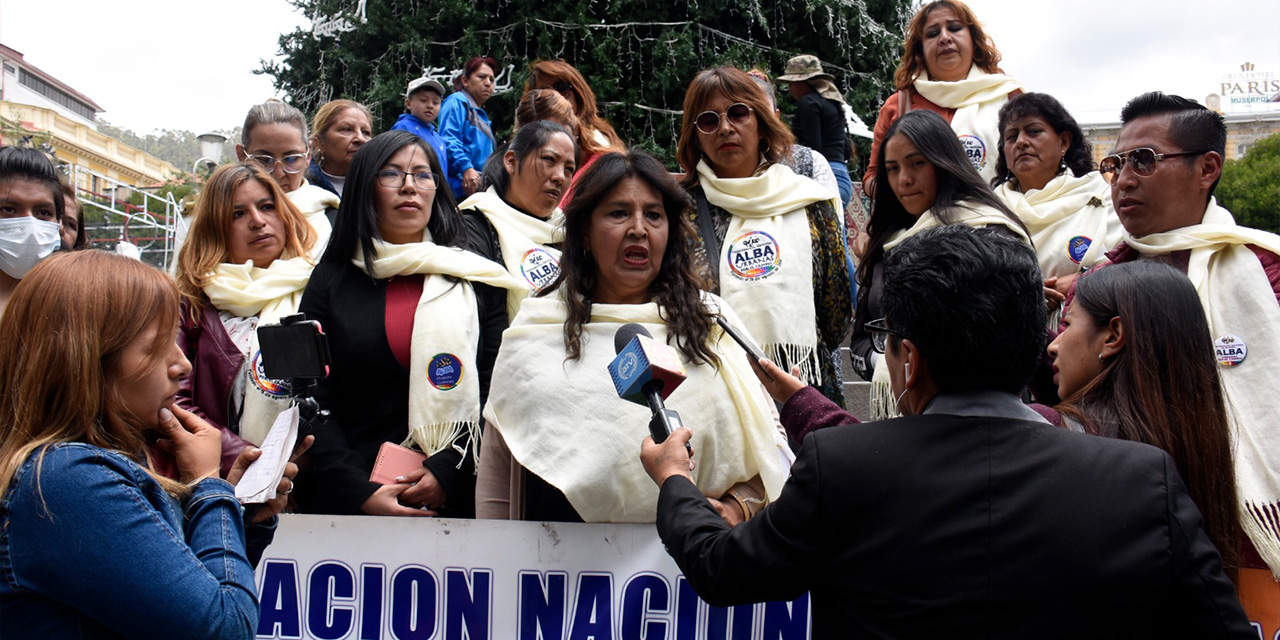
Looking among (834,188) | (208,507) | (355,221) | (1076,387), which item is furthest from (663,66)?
(208,507)

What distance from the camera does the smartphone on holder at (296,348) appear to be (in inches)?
92.2

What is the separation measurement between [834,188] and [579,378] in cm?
216

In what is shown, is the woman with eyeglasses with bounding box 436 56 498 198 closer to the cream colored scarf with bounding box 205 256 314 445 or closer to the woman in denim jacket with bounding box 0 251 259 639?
the cream colored scarf with bounding box 205 256 314 445

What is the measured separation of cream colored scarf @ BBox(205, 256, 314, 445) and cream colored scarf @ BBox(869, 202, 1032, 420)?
233cm

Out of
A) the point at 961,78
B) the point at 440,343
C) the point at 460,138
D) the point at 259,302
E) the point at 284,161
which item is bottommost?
the point at 440,343

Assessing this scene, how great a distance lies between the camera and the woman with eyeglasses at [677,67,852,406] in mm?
4258

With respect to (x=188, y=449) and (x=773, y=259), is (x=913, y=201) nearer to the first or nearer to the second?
(x=773, y=259)

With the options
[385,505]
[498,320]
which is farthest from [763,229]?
[385,505]

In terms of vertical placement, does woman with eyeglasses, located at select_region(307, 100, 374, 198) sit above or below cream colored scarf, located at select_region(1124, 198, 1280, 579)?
above

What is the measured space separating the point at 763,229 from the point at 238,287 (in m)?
2.21

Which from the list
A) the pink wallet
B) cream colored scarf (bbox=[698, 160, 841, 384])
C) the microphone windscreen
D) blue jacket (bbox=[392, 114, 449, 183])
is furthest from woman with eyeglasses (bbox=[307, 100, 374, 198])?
the microphone windscreen

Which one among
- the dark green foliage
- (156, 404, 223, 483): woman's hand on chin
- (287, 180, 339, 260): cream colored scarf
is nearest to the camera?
(156, 404, 223, 483): woman's hand on chin

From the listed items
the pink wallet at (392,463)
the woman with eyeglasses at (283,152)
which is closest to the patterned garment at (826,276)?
the pink wallet at (392,463)

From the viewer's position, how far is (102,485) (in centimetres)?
186
